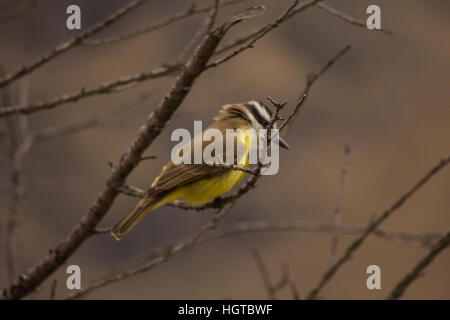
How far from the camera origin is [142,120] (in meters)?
2.42

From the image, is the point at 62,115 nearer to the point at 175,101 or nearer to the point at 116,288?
the point at 116,288

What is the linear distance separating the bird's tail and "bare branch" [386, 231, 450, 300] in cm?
100

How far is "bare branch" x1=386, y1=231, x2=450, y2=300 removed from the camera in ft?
4.64

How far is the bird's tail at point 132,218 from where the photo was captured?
200 cm

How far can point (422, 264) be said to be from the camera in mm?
1440

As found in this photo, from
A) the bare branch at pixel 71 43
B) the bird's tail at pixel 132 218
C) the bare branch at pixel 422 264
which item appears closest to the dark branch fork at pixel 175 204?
the bird's tail at pixel 132 218

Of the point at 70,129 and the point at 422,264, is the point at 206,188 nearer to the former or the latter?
the point at 70,129

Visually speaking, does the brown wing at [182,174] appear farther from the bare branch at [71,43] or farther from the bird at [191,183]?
the bare branch at [71,43]

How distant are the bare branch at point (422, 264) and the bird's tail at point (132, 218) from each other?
100cm

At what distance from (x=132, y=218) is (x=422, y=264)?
110 centimetres

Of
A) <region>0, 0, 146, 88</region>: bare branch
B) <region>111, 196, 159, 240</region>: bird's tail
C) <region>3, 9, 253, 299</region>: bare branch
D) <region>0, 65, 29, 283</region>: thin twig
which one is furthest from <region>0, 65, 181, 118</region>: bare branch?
<region>111, 196, 159, 240</region>: bird's tail

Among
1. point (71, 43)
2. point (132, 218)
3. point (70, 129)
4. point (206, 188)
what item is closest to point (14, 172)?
point (70, 129)

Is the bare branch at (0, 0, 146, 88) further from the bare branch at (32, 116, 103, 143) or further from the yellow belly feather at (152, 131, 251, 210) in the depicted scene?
the yellow belly feather at (152, 131, 251, 210)
